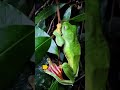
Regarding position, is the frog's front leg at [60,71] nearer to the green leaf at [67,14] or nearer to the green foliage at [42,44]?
the green foliage at [42,44]

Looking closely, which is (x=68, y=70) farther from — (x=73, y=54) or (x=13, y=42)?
(x=13, y=42)

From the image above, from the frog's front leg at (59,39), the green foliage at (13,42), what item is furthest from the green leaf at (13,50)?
the frog's front leg at (59,39)

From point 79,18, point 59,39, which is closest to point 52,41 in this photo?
point 59,39

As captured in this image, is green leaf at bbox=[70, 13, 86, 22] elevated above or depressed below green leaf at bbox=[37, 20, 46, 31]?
above

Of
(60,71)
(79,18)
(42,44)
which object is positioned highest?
(79,18)

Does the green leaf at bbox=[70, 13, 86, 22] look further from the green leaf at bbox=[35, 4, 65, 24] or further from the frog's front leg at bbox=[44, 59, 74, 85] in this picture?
the frog's front leg at bbox=[44, 59, 74, 85]

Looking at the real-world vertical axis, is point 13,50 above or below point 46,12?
below

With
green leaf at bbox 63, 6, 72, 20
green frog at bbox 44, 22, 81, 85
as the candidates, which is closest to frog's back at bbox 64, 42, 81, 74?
green frog at bbox 44, 22, 81, 85
